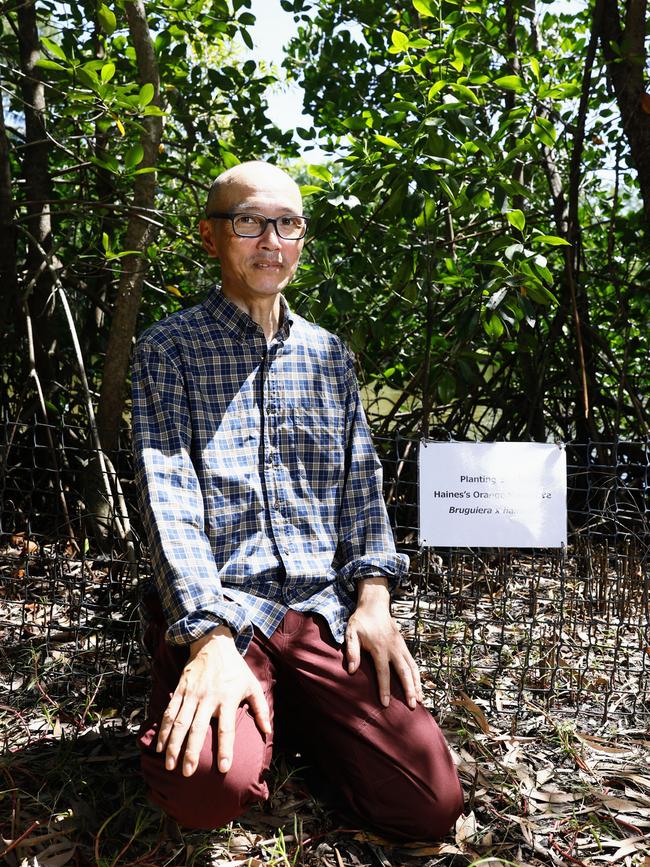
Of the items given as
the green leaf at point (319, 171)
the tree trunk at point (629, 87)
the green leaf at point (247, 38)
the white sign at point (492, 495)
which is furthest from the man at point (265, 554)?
the tree trunk at point (629, 87)

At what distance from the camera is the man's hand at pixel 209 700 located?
1.53 meters

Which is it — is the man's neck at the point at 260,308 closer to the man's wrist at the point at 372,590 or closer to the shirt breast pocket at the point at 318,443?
the shirt breast pocket at the point at 318,443

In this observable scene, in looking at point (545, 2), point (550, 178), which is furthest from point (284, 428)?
point (545, 2)

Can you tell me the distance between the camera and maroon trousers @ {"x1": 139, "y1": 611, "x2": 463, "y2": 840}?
1.72 meters

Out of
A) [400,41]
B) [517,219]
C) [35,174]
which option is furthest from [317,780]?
[35,174]

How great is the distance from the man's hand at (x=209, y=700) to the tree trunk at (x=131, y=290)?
142cm

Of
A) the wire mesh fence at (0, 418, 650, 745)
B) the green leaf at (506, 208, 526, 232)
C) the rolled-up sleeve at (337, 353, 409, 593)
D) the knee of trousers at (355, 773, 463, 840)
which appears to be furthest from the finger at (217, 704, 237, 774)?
the green leaf at (506, 208, 526, 232)

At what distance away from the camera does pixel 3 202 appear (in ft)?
9.86

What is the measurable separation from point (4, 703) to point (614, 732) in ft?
5.07

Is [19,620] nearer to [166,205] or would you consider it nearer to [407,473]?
[407,473]

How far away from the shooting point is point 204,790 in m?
1.55

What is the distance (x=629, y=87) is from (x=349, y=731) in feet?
8.78

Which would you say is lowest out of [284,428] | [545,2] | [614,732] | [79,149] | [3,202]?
[614,732]

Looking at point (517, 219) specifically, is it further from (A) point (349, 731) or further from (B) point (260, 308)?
(A) point (349, 731)
